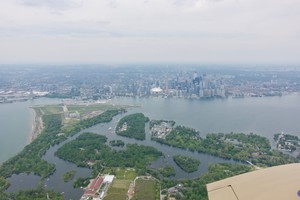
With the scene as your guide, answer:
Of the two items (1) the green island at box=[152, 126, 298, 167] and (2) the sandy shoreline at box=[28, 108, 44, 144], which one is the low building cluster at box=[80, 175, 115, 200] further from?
(2) the sandy shoreline at box=[28, 108, 44, 144]

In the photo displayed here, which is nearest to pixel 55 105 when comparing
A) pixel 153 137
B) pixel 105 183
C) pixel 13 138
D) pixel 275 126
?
pixel 13 138

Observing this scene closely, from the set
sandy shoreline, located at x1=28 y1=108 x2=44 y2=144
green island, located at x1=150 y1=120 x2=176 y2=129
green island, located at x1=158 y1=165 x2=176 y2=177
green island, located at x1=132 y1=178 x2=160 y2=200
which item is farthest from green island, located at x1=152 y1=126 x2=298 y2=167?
sandy shoreline, located at x1=28 y1=108 x2=44 y2=144

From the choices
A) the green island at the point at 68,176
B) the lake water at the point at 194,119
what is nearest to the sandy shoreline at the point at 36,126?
the lake water at the point at 194,119

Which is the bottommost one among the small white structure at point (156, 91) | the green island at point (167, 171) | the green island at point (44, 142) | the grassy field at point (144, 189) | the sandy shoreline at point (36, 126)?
the sandy shoreline at point (36, 126)

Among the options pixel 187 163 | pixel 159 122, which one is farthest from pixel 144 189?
pixel 159 122

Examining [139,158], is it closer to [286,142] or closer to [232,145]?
[232,145]

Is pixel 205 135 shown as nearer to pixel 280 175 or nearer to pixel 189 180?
pixel 189 180

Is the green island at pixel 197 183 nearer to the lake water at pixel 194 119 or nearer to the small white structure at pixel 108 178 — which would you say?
the lake water at pixel 194 119
